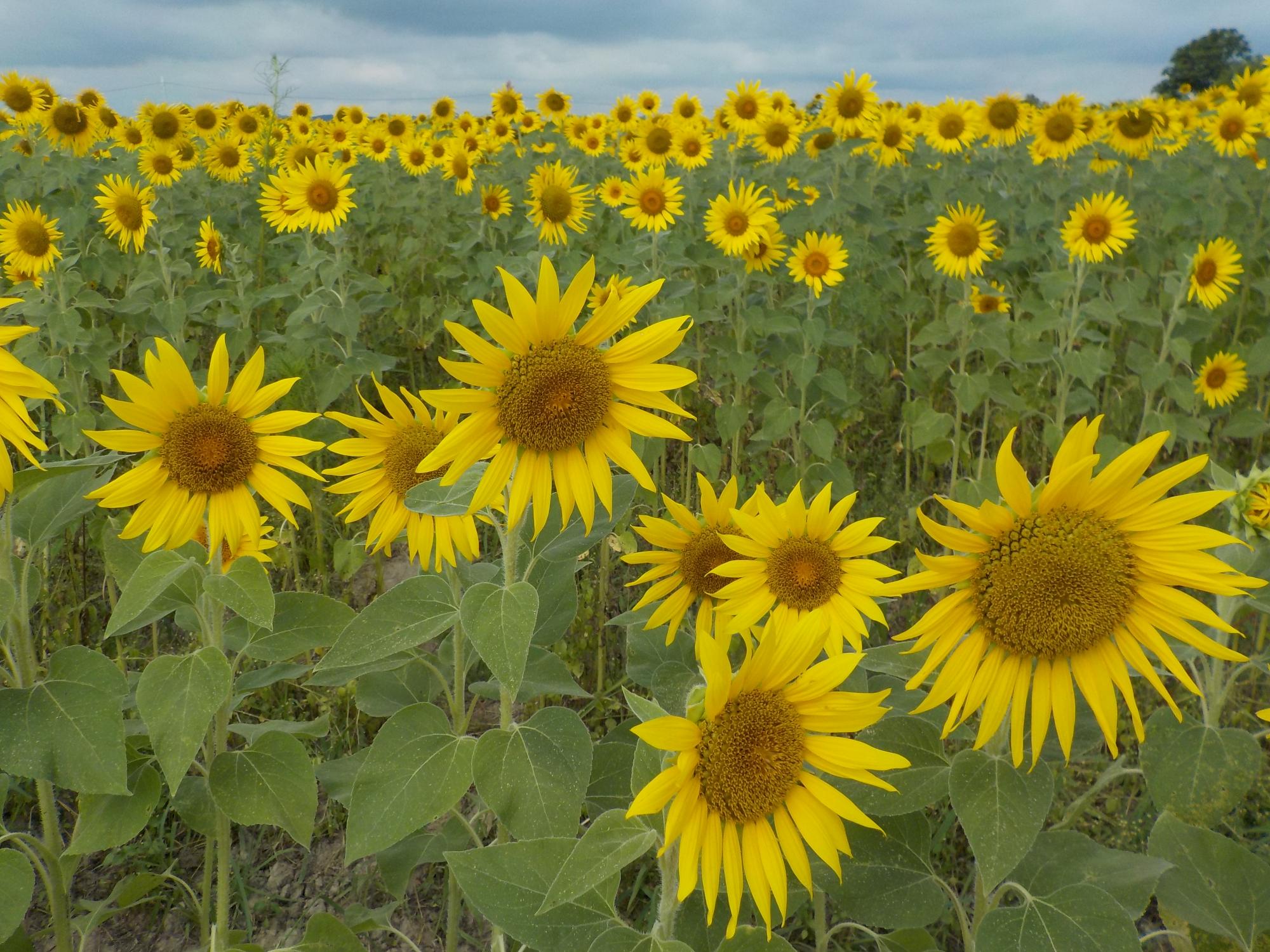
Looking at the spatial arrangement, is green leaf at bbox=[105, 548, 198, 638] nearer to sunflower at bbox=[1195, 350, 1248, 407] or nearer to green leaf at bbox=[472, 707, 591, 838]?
green leaf at bbox=[472, 707, 591, 838]

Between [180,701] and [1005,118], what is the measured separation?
26.1ft

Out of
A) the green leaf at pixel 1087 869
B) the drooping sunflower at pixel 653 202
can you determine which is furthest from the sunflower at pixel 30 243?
the green leaf at pixel 1087 869

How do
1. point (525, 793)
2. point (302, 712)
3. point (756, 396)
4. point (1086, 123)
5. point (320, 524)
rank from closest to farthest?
1. point (525, 793)
2. point (302, 712)
3. point (320, 524)
4. point (756, 396)
5. point (1086, 123)

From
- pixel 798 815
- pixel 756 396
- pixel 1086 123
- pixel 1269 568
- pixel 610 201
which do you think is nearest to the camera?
pixel 798 815

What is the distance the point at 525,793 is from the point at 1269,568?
1.61 meters

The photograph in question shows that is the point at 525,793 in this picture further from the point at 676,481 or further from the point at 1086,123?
the point at 1086,123

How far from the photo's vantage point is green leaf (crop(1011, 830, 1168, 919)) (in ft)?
5.18

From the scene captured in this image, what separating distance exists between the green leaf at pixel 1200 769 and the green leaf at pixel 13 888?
2.09m

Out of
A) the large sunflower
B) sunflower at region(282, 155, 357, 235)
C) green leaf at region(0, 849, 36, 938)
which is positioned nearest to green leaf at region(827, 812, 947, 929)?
the large sunflower

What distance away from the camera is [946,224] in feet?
17.1

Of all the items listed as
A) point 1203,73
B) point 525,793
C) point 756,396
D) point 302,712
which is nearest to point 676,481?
point 756,396

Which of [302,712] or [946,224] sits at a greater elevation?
[946,224]

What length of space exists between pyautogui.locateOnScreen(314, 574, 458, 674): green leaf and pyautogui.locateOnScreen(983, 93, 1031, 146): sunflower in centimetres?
749

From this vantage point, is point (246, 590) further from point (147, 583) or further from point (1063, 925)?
point (1063, 925)
